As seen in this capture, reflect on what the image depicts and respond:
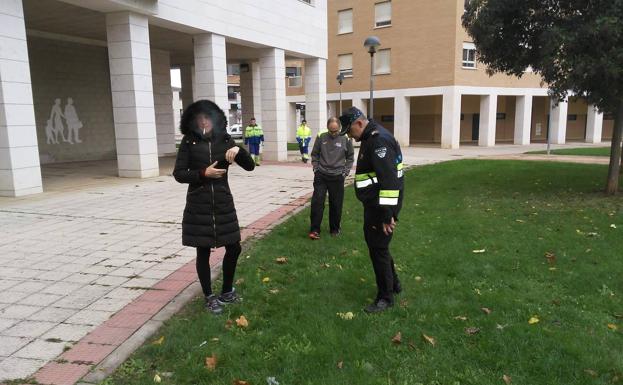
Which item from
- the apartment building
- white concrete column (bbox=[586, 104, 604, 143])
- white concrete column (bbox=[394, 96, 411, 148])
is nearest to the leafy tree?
the apartment building

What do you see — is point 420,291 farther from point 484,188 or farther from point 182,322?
point 484,188

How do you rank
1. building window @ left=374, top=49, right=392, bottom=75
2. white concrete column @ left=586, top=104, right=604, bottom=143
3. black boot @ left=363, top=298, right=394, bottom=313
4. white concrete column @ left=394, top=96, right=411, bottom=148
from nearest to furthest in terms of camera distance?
1. black boot @ left=363, top=298, right=394, bottom=313
2. white concrete column @ left=394, top=96, right=411, bottom=148
3. building window @ left=374, top=49, right=392, bottom=75
4. white concrete column @ left=586, top=104, right=604, bottom=143

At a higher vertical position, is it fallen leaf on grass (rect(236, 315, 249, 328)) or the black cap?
the black cap

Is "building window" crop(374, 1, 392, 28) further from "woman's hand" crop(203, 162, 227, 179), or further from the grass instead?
"woman's hand" crop(203, 162, 227, 179)

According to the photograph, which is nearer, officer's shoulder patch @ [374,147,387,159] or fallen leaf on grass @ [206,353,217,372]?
fallen leaf on grass @ [206,353,217,372]

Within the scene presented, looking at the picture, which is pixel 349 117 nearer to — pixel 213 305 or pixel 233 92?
pixel 213 305

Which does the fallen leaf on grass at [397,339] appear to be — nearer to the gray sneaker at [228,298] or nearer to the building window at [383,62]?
the gray sneaker at [228,298]

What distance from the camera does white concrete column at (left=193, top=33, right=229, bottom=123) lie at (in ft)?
53.6

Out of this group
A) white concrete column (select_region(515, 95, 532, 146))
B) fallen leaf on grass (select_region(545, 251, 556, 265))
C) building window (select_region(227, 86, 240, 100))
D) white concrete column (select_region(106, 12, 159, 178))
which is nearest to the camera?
fallen leaf on grass (select_region(545, 251, 556, 265))

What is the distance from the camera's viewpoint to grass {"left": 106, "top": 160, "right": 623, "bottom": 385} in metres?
3.37

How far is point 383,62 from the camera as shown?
112 feet

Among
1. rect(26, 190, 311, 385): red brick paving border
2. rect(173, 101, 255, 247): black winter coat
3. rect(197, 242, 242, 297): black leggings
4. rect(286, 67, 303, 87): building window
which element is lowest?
rect(26, 190, 311, 385): red brick paving border

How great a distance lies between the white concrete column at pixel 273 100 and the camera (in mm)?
19609

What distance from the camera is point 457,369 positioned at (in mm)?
3383
